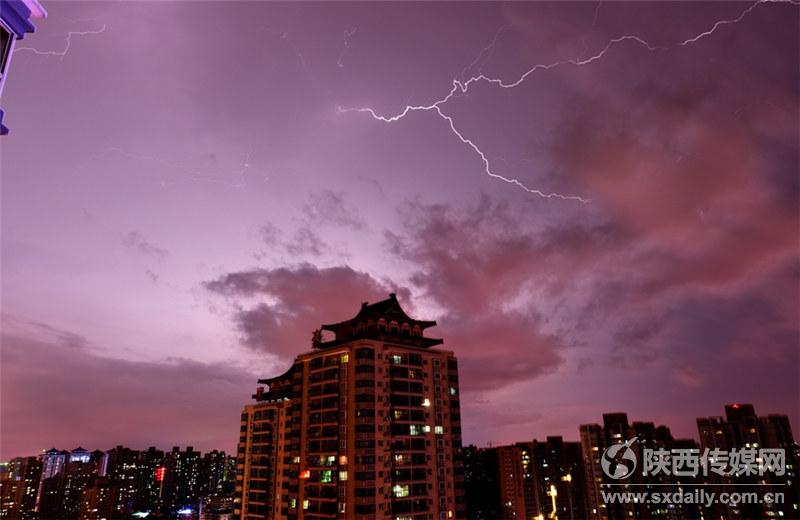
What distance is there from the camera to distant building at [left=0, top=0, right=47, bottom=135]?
9398 millimetres

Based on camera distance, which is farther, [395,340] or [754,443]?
[754,443]

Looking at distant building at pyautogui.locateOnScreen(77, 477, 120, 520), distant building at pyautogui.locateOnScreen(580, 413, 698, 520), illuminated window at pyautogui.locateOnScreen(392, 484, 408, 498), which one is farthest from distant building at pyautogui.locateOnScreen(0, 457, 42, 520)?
distant building at pyautogui.locateOnScreen(580, 413, 698, 520)

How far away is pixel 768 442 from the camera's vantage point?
287 feet

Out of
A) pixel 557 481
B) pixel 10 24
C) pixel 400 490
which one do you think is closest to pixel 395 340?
pixel 400 490

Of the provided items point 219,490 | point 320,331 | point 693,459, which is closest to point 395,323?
point 320,331

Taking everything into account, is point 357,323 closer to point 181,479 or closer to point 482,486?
point 482,486

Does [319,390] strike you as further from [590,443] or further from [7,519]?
[7,519]

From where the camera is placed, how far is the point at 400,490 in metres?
47.7

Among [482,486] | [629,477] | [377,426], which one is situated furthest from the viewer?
[482,486]

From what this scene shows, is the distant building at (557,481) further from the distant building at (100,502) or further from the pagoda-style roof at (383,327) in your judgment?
the distant building at (100,502)

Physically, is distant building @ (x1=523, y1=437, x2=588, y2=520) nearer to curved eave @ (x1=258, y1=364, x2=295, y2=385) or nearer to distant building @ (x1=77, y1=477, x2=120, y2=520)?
curved eave @ (x1=258, y1=364, x2=295, y2=385)

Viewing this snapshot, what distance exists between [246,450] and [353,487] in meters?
33.4

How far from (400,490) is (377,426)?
665cm

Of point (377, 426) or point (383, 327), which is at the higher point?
point (383, 327)
